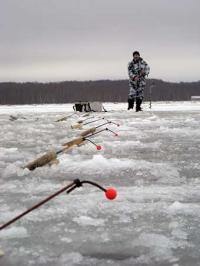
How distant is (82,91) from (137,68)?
130 metres

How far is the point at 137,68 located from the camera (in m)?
18.0

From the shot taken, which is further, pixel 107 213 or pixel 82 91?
pixel 82 91

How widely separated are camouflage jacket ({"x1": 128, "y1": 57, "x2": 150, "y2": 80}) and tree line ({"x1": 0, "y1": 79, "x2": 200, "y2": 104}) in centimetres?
10952

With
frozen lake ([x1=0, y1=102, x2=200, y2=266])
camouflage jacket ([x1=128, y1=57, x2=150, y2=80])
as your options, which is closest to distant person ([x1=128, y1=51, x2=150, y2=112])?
camouflage jacket ([x1=128, y1=57, x2=150, y2=80])

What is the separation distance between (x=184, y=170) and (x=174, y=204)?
1653 millimetres

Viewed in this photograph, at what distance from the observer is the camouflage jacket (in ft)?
58.6

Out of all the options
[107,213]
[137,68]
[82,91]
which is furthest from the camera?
[82,91]

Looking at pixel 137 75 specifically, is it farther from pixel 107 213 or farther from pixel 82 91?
pixel 82 91

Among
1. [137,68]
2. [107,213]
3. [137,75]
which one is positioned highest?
[137,68]

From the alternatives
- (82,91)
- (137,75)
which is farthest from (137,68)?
(82,91)

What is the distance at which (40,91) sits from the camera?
13512 centimetres

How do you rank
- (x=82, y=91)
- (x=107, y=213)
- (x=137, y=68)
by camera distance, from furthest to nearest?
(x=82, y=91)
(x=137, y=68)
(x=107, y=213)

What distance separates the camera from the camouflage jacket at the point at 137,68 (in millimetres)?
17875

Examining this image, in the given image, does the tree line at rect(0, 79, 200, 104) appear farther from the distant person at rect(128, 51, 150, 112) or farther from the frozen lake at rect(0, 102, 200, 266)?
the frozen lake at rect(0, 102, 200, 266)
